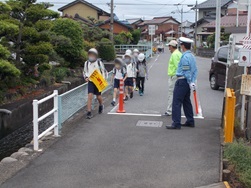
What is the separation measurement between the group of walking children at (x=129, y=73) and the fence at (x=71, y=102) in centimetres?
132

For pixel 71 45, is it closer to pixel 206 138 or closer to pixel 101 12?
pixel 206 138

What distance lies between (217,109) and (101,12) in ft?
140

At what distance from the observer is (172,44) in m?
8.20

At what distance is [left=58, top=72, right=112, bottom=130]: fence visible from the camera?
7.49 meters

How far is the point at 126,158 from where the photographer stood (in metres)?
5.80

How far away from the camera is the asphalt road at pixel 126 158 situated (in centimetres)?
487

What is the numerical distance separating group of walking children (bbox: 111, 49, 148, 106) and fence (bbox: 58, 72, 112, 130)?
1319 millimetres

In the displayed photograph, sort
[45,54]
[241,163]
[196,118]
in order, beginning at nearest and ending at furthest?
[241,163] < [196,118] < [45,54]

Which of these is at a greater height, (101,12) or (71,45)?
(101,12)

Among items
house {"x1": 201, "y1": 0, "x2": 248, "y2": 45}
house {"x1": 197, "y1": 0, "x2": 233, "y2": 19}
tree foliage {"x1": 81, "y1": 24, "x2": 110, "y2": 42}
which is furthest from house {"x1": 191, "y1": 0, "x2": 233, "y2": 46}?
tree foliage {"x1": 81, "y1": 24, "x2": 110, "y2": 42}

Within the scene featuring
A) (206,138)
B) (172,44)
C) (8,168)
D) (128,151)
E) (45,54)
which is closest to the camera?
(8,168)

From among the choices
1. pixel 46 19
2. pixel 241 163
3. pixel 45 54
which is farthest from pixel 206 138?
pixel 46 19

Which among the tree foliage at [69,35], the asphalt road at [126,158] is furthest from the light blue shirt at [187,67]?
the tree foliage at [69,35]

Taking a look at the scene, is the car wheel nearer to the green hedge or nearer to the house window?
the house window
